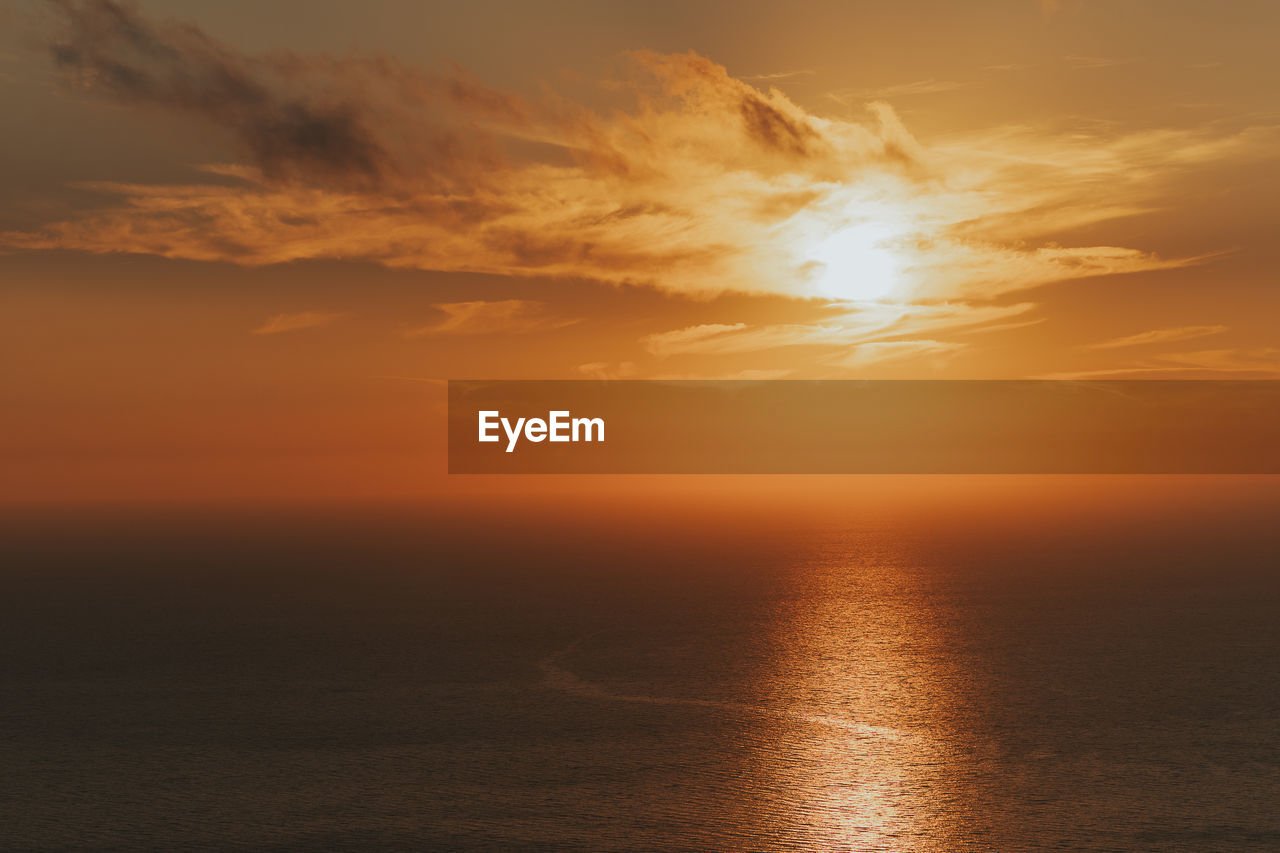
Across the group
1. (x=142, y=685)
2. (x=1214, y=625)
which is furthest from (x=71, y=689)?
(x=1214, y=625)

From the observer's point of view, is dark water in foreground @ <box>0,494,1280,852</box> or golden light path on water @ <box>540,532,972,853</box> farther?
dark water in foreground @ <box>0,494,1280,852</box>

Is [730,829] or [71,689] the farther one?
[71,689]

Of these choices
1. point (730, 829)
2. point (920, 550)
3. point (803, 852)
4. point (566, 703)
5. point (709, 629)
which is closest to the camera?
point (803, 852)

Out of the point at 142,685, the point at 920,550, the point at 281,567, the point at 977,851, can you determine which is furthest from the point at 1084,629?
the point at 281,567

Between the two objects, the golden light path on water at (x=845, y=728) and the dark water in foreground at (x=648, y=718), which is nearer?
the golden light path on water at (x=845, y=728)

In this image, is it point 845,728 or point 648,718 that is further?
point 648,718

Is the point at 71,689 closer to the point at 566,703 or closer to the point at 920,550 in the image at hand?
the point at 566,703

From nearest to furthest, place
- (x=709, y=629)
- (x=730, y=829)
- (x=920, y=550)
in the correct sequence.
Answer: (x=730, y=829), (x=709, y=629), (x=920, y=550)

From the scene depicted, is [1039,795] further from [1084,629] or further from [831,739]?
[1084,629]
